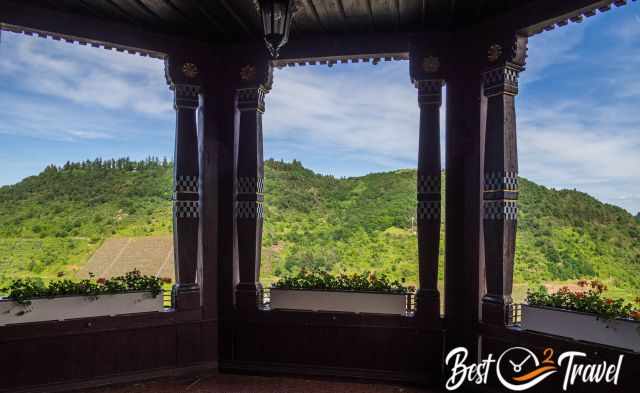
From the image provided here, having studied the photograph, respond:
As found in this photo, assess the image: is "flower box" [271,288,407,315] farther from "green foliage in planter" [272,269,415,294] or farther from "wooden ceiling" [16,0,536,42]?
"wooden ceiling" [16,0,536,42]

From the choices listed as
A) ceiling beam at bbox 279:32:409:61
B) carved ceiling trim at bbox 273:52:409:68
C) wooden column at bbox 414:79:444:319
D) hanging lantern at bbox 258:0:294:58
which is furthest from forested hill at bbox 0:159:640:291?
hanging lantern at bbox 258:0:294:58

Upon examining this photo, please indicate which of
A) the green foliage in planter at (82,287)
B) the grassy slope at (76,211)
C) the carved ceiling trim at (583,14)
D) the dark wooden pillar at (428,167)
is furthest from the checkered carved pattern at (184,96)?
the carved ceiling trim at (583,14)

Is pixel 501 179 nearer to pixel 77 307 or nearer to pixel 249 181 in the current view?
pixel 249 181

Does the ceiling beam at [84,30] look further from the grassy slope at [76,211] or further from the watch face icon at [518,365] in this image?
the watch face icon at [518,365]

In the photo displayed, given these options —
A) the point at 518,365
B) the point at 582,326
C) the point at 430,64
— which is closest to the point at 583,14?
the point at 430,64

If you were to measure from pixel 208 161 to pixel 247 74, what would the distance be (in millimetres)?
1132

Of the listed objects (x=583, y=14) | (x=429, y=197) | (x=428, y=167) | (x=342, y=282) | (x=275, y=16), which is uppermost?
(x=583, y=14)

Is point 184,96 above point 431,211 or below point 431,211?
above

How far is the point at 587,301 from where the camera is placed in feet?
14.1

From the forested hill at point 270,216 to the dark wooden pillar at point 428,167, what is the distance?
65 cm

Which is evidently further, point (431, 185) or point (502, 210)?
point (431, 185)

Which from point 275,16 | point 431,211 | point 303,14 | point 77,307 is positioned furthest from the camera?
point 431,211

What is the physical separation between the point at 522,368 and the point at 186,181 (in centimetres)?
401

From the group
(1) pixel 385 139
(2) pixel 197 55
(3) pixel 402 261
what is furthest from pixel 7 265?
(1) pixel 385 139
